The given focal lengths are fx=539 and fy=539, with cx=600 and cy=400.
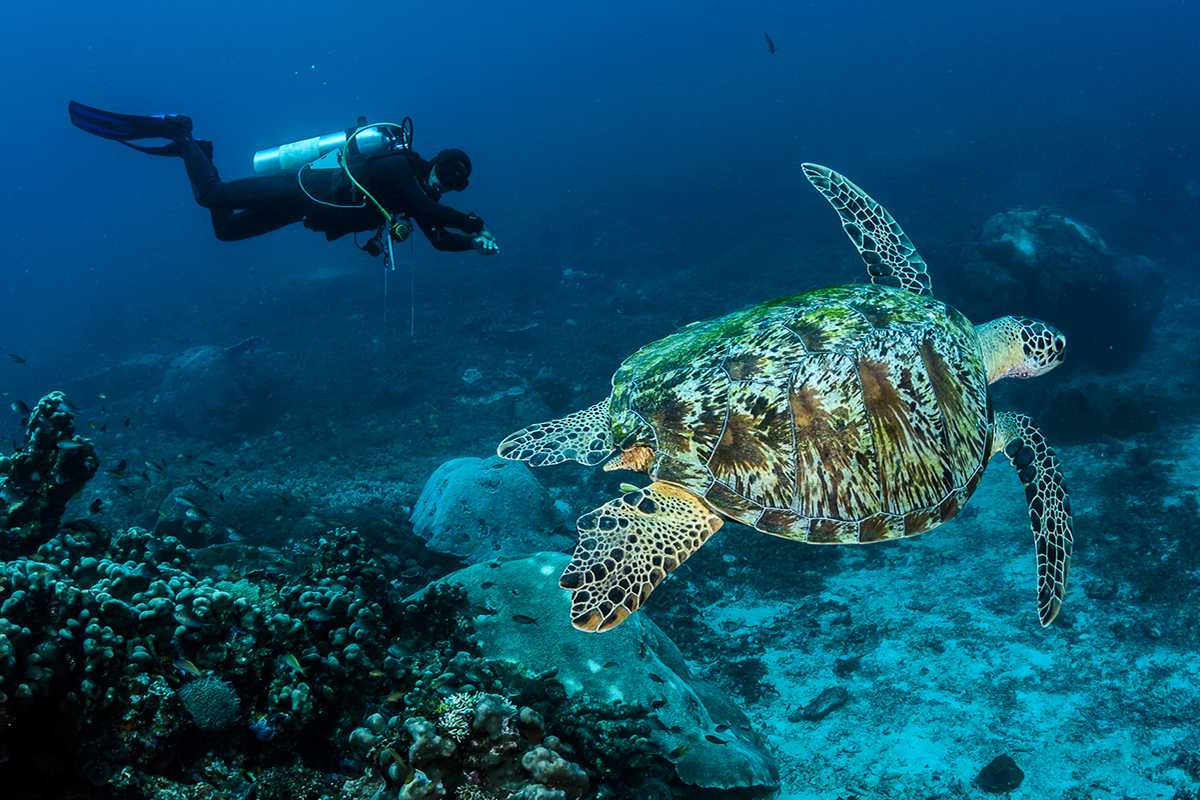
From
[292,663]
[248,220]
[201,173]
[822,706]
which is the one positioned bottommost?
[822,706]

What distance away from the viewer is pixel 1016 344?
3.84 meters

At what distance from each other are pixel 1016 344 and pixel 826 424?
2.16 m

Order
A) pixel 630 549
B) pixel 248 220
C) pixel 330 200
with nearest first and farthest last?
pixel 630 549 → pixel 330 200 → pixel 248 220

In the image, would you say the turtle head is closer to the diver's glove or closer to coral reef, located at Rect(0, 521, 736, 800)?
coral reef, located at Rect(0, 521, 736, 800)

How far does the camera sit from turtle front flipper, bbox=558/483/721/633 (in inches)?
98.9

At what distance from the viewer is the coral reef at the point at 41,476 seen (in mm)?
3377

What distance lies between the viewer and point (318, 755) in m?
2.21

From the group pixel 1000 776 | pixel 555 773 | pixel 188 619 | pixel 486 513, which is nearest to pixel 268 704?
pixel 188 619

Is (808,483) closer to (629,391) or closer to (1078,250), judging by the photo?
(629,391)

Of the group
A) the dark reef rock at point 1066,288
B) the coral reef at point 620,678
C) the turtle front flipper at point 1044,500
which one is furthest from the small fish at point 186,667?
the dark reef rock at point 1066,288

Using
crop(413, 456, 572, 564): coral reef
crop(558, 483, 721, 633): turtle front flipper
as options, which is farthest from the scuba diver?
crop(558, 483, 721, 633): turtle front flipper

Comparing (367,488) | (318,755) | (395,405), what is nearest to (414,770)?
(318,755)

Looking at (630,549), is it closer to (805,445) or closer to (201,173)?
(805,445)

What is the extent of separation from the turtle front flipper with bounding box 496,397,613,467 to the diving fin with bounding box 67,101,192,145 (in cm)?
677
